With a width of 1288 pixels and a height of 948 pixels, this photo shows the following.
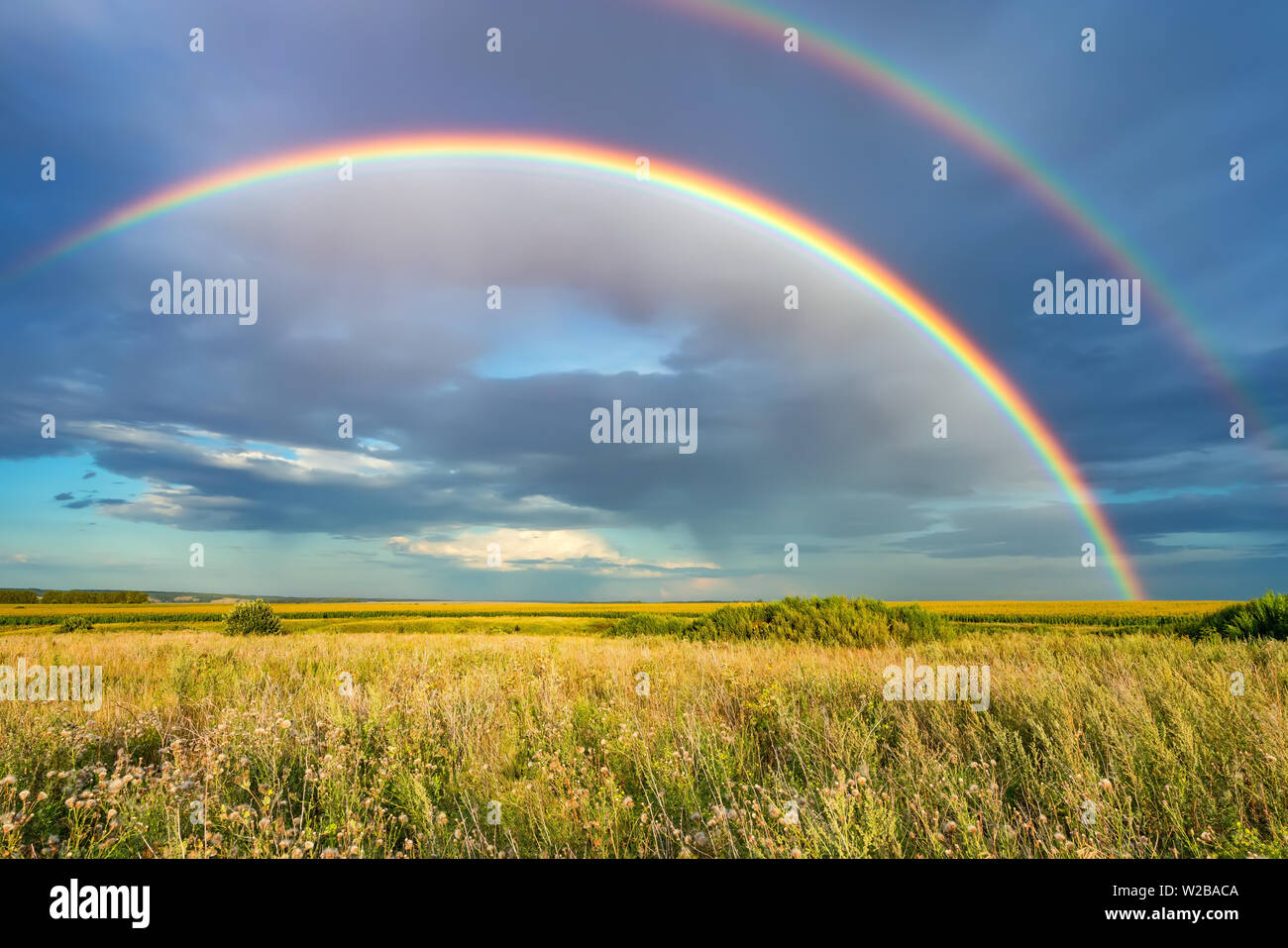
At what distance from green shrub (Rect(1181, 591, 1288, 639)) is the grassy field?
24.2 feet

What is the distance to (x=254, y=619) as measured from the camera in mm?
28594

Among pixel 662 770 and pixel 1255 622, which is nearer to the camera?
pixel 662 770

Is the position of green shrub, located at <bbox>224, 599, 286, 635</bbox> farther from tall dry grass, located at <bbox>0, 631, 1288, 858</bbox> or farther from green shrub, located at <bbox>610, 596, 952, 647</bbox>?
tall dry grass, located at <bbox>0, 631, 1288, 858</bbox>

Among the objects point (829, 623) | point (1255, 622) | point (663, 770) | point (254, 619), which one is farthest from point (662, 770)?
point (254, 619)

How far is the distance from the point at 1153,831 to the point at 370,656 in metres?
12.7

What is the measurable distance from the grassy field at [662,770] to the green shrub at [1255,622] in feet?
24.2

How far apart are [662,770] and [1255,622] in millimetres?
17909

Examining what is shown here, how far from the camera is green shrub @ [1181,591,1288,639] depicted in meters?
14.1

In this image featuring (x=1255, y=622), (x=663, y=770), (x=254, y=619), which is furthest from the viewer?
(x=254, y=619)

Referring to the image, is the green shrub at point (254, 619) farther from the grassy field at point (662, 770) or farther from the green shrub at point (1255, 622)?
the green shrub at point (1255, 622)

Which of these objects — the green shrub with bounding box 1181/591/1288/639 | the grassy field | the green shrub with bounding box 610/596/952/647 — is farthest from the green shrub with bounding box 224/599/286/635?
the green shrub with bounding box 1181/591/1288/639

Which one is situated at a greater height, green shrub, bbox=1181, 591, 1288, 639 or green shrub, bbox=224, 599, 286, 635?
green shrub, bbox=1181, 591, 1288, 639

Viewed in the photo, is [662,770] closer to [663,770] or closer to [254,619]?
[663,770]
